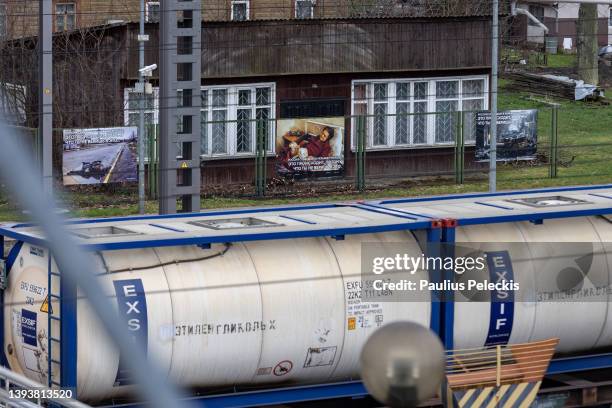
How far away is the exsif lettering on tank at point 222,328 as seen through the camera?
9805 millimetres

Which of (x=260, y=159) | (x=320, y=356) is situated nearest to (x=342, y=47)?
(x=260, y=159)

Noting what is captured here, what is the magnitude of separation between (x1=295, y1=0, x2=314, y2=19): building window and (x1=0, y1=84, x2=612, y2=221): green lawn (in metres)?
7.17

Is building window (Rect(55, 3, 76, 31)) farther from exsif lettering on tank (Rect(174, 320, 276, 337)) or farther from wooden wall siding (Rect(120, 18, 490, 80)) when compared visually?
exsif lettering on tank (Rect(174, 320, 276, 337))

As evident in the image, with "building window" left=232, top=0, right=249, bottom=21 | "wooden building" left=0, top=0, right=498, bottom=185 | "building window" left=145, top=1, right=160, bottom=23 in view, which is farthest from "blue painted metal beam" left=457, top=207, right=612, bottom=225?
"building window" left=232, top=0, right=249, bottom=21

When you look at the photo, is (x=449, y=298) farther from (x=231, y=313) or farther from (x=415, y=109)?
(x=415, y=109)

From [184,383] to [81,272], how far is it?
8.02 meters

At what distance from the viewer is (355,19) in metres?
29.7

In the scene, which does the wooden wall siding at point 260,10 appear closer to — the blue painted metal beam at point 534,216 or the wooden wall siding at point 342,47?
the wooden wall siding at point 342,47

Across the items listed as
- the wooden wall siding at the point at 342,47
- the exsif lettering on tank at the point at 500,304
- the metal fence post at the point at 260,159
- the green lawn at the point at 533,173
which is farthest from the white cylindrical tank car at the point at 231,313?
the wooden wall siding at the point at 342,47

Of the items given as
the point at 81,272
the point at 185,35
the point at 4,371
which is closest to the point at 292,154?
the point at 185,35

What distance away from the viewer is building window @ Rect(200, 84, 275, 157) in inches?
1110

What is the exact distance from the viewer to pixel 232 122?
1110 inches

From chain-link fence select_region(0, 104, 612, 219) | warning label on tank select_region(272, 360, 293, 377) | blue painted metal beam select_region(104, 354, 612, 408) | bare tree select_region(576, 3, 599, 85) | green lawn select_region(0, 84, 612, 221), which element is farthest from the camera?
bare tree select_region(576, 3, 599, 85)

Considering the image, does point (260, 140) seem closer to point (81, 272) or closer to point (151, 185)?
point (151, 185)
